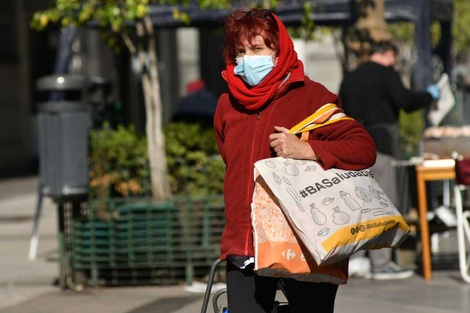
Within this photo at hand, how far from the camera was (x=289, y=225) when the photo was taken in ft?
13.6

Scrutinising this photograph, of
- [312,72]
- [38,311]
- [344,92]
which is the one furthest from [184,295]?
[312,72]

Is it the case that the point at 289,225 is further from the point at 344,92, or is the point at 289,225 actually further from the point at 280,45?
the point at 344,92

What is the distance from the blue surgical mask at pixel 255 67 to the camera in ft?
14.0

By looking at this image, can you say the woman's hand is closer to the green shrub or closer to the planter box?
the planter box

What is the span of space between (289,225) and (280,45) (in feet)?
2.11

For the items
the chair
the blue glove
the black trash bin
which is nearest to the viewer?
the chair

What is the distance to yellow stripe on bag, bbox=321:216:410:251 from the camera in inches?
159

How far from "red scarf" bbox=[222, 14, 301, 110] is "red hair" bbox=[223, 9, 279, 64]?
0.08ft

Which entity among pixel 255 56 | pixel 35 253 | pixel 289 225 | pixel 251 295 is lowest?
pixel 35 253

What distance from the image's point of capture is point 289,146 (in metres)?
4.17

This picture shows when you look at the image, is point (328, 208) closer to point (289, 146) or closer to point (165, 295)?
point (289, 146)

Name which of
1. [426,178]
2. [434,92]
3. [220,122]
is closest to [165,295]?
[426,178]

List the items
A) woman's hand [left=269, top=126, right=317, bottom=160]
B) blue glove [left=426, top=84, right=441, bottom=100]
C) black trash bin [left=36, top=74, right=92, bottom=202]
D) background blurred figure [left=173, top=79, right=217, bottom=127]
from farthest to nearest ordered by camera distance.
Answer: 1. background blurred figure [left=173, top=79, right=217, bottom=127]
2. blue glove [left=426, top=84, right=441, bottom=100]
3. black trash bin [left=36, top=74, right=92, bottom=202]
4. woman's hand [left=269, top=126, right=317, bottom=160]

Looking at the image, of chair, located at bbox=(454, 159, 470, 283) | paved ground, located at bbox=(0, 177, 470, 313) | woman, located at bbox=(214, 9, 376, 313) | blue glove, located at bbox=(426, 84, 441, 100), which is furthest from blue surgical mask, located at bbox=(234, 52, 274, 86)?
blue glove, located at bbox=(426, 84, 441, 100)
